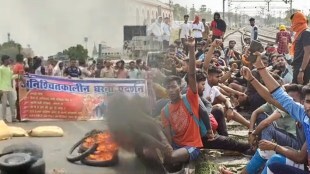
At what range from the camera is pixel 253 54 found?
4062 millimetres

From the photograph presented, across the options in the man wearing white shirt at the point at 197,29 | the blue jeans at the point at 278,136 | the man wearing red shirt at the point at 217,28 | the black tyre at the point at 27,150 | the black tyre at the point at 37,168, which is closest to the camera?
the blue jeans at the point at 278,136

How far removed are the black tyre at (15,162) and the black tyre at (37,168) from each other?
6 centimetres

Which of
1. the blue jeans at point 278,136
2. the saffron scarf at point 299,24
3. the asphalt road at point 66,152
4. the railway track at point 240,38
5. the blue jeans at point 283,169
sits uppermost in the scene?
the saffron scarf at point 299,24

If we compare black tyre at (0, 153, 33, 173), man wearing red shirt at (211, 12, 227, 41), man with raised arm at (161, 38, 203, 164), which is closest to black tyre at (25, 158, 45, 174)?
black tyre at (0, 153, 33, 173)

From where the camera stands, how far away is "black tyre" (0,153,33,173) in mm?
5071

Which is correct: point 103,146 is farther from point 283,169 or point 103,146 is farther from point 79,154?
point 283,169

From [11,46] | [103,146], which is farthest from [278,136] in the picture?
[11,46]

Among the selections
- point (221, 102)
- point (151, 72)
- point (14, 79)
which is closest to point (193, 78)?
point (151, 72)

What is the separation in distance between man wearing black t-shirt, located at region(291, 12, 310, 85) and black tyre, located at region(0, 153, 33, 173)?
3487 millimetres

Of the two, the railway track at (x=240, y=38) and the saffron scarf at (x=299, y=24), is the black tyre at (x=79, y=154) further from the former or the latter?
the railway track at (x=240, y=38)

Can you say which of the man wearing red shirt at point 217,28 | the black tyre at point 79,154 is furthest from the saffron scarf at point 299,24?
the man wearing red shirt at point 217,28

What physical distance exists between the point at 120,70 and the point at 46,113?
4.26 metres

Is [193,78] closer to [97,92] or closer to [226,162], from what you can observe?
[226,162]

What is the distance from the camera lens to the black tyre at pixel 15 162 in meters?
5.07
